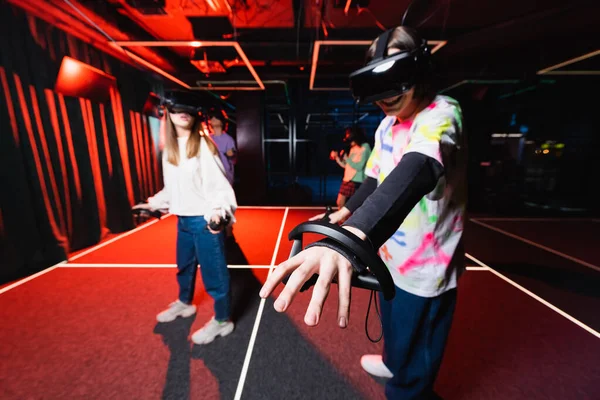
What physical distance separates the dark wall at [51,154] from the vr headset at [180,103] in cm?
278

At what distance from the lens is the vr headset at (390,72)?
83cm

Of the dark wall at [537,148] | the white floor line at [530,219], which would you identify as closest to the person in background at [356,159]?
the white floor line at [530,219]

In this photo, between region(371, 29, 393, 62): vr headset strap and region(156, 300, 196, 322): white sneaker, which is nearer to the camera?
region(371, 29, 393, 62): vr headset strap

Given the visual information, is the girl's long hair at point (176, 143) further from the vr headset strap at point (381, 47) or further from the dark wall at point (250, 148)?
the dark wall at point (250, 148)

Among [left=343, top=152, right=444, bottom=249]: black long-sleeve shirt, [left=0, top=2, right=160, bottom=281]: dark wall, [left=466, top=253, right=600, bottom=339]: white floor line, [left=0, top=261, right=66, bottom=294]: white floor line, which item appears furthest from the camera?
[left=0, top=2, right=160, bottom=281]: dark wall

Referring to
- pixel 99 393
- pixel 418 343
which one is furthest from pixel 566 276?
pixel 99 393

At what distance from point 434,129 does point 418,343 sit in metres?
0.93

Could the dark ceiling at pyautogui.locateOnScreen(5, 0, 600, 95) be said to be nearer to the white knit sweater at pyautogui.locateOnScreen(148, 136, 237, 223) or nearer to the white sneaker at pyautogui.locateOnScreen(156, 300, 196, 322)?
the white knit sweater at pyautogui.locateOnScreen(148, 136, 237, 223)

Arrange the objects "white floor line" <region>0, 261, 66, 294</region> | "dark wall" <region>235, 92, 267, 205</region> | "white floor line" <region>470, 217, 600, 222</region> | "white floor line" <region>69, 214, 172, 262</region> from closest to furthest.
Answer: "white floor line" <region>0, 261, 66, 294</region> → "white floor line" <region>69, 214, 172, 262</region> → "white floor line" <region>470, 217, 600, 222</region> → "dark wall" <region>235, 92, 267, 205</region>

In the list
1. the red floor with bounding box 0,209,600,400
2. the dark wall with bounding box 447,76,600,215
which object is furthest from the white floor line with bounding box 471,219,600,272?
the dark wall with bounding box 447,76,600,215

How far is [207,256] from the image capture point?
5.82 feet

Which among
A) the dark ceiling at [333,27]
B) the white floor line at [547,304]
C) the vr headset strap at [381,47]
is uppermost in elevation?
the dark ceiling at [333,27]

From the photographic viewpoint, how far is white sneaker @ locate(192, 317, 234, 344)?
1.86 metres

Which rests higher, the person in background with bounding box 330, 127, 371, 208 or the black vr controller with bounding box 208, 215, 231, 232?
the person in background with bounding box 330, 127, 371, 208
